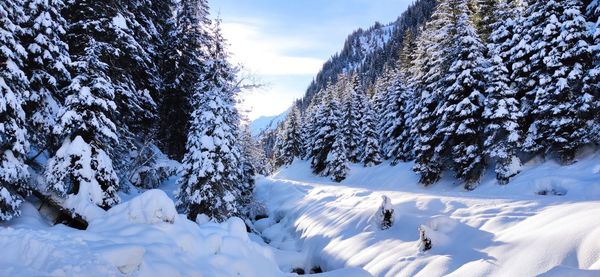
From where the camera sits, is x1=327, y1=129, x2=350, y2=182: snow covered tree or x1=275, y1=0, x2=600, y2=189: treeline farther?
x1=327, y1=129, x2=350, y2=182: snow covered tree

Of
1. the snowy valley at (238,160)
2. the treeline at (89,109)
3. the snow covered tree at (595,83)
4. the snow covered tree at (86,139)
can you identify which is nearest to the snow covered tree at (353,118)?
the snowy valley at (238,160)

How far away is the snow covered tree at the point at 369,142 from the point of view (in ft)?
144

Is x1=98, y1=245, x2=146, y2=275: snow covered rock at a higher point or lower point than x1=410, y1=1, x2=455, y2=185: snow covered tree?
lower

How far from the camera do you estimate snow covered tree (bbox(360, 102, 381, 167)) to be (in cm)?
4381

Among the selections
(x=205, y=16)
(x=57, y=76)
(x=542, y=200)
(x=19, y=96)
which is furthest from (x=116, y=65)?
(x=542, y=200)

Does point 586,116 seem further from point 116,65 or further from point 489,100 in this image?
point 116,65

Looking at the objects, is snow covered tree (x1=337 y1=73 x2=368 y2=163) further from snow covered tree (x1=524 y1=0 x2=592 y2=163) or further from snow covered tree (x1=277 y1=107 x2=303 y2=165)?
snow covered tree (x1=524 y1=0 x2=592 y2=163)

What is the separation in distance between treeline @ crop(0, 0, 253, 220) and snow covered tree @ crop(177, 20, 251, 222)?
45 mm

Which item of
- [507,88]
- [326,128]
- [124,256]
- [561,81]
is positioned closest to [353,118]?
[326,128]

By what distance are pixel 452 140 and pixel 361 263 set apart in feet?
48.3

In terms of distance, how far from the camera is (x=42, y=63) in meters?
13.0

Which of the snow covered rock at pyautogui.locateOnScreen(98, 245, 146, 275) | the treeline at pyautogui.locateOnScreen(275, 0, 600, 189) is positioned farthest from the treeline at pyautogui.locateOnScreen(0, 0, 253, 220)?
the treeline at pyautogui.locateOnScreen(275, 0, 600, 189)

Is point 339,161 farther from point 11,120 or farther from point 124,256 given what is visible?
point 124,256

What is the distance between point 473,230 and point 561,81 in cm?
1336
